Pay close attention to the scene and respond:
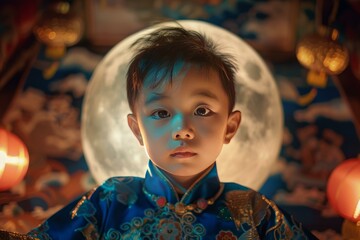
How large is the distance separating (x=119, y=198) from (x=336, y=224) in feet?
3.87

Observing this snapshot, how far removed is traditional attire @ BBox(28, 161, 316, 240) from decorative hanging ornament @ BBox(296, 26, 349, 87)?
0.95 m

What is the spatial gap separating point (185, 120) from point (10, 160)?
76cm

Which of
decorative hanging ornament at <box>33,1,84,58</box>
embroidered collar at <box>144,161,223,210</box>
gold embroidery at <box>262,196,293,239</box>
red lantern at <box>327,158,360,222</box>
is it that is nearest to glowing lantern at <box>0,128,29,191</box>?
embroidered collar at <box>144,161,223,210</box>

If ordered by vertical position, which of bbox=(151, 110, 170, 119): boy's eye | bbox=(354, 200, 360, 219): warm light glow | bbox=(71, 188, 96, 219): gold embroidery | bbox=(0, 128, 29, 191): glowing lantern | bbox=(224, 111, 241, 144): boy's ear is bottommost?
bbox=(354, 200, 360, 219): warm light glow

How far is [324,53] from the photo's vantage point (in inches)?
96.7

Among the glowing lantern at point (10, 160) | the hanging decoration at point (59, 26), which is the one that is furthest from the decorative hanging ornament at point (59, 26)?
the glowing lantern at point (10, 160)

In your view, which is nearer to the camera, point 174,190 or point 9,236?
point 9,236

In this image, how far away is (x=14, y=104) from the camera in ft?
9.41

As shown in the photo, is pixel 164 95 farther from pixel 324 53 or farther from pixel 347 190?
pixel 324 53

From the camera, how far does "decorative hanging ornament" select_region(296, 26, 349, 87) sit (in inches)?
96.6

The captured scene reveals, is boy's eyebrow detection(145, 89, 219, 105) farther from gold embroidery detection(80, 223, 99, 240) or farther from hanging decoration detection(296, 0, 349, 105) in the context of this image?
hanging decoration detection(296, 0, 349, 105)

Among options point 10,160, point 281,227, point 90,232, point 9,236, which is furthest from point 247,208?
point 10,160

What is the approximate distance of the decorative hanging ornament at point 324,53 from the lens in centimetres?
245

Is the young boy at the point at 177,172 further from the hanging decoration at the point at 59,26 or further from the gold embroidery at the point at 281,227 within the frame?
the hanging decoration at the point at 59,26
